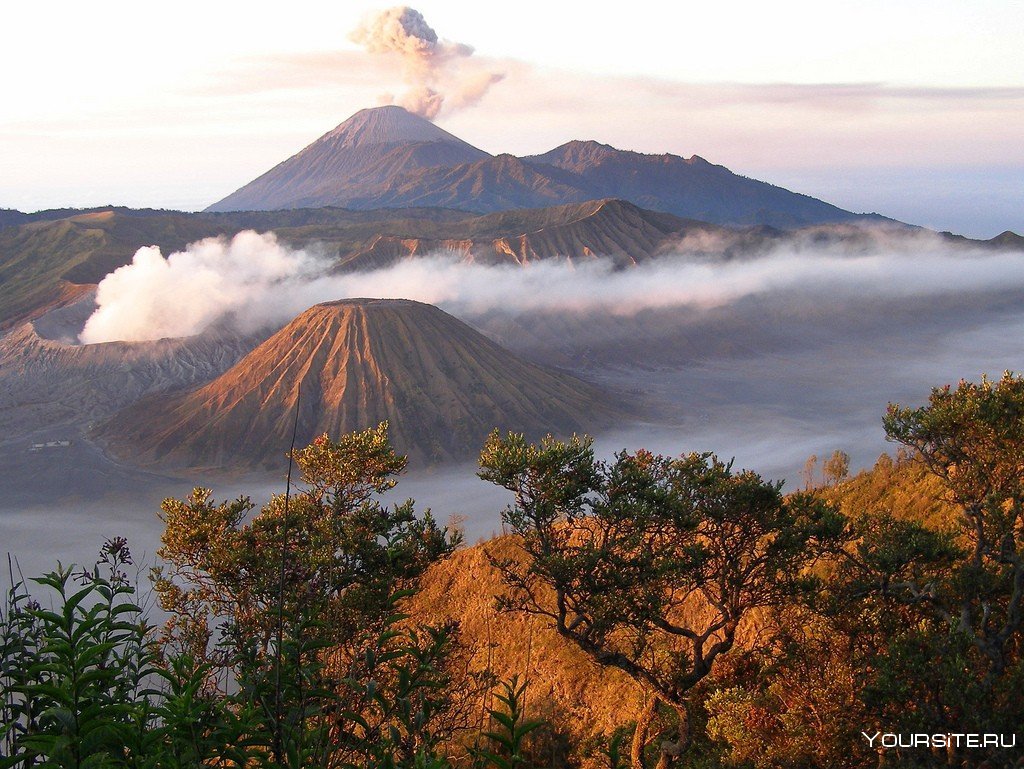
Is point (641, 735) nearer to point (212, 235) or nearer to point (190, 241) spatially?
point (190, 241)

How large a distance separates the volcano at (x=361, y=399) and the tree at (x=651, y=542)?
2755 inches

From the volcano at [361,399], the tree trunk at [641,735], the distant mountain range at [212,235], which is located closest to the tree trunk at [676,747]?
the tree trunk at [641,735]

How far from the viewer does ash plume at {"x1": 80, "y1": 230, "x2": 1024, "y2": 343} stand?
126 metres

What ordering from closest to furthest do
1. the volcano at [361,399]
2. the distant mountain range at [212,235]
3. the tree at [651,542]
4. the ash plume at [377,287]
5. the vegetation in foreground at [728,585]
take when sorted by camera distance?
1. the vegetation in foreground at [728,585]
2. the tree at [651,542]
3. the volcano at [361,399]
4. the ash plume at [377,287]
5. the distant mountain range at [212,235]

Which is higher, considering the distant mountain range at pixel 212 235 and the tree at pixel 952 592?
the distant mountain range at pixel 212 235

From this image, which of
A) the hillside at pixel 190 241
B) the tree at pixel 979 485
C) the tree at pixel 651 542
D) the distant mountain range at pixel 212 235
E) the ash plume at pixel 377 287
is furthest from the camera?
the distant mountain range at pixel 212 235

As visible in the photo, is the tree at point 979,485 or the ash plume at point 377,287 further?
the ash plume at point 377,287

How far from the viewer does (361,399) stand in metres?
89.6

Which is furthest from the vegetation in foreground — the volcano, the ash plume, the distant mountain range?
the distant mountain range

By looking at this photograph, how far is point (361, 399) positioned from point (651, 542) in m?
77.4

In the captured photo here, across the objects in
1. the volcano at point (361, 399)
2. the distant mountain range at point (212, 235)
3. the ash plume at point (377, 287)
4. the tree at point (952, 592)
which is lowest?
the volcano at point (361, 399)

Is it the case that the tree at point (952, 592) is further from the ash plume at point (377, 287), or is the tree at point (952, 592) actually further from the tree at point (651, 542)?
the ash plume at point (377, 287)

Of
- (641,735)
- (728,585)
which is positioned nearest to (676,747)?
(641,735)

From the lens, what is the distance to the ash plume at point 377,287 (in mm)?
125688
